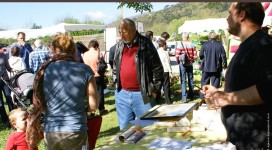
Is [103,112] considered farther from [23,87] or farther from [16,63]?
[23,87]

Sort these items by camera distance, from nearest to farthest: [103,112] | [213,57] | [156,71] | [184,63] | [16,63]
A: [156,71] → [16,63] → [103,112] → [213,57] → [184,63]

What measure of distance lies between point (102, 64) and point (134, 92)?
3.74m

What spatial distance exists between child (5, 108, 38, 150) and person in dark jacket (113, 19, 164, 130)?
109 cm

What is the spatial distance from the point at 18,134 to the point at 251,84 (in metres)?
2.37

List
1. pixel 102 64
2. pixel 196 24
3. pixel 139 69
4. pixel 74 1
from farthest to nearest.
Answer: pixel 196 24, pixel 102 64, pixel 139 69, pixel 74 1

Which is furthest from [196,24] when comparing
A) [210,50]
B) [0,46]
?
[0,46]

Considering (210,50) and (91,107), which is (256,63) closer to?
(91,107)

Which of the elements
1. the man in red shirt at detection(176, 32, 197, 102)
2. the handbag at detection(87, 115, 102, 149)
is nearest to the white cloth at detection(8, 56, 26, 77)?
the man in red shirt at detection(176, 32, 197, 102)

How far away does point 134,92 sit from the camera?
3.89 meters

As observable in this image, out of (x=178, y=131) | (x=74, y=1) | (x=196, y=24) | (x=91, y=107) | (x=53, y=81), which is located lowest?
(x=178, y=131)

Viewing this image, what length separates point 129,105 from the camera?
391 centimetres

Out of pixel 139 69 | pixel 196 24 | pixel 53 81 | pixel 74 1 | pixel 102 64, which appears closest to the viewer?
pixel 74 1

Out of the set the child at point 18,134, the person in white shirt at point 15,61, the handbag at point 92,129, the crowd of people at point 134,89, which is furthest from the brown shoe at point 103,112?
the handbag at point 92,129

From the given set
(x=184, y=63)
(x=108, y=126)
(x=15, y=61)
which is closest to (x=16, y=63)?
(x=15, y=61)
